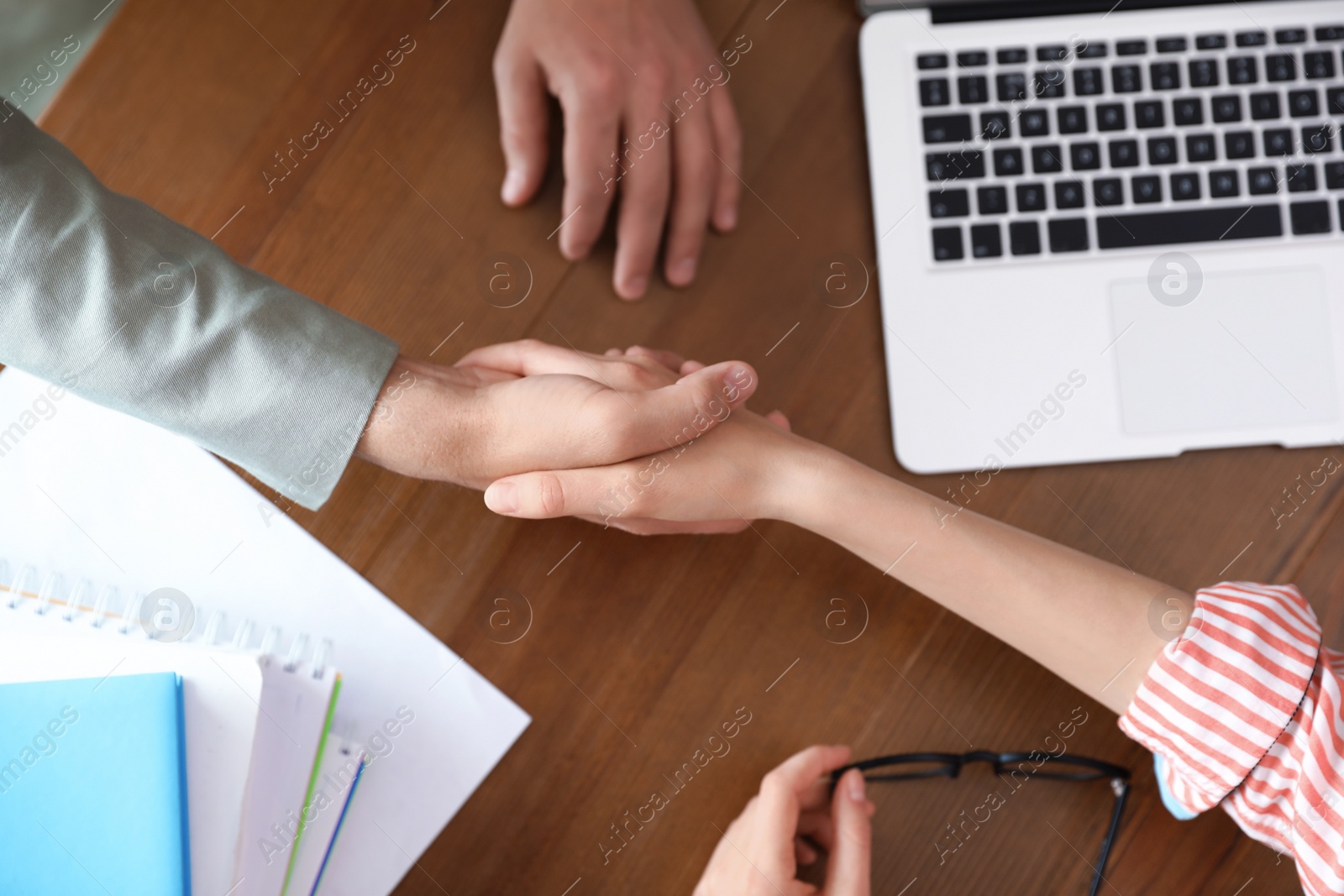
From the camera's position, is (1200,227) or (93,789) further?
(1200,227)

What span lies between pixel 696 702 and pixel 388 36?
25.2 inches

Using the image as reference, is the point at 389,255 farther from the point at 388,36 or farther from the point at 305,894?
the point at 305,894

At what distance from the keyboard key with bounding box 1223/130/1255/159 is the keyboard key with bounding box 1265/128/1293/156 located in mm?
14

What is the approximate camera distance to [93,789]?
2.06 ft

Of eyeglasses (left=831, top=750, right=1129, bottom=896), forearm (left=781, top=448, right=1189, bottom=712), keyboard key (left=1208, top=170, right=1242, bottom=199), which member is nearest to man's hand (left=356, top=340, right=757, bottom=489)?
forearm (left=781, top=448, right=1189, bottom=712)

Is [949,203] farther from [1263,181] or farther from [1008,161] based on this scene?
[1263,181]

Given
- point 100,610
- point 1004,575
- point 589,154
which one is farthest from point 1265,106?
point 100,610

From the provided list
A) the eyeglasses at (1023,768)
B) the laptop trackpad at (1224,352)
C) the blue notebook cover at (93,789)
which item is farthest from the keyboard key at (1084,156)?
the blue notebook cover at (93,789)

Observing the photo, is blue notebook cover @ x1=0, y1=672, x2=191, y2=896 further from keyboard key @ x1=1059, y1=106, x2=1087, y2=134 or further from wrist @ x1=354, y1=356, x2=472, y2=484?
keyboard key @ x1=1059, y1=106, x2=1087, y2=134

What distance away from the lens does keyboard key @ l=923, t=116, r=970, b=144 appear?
74 cm

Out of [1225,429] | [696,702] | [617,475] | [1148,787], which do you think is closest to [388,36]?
[617,475]

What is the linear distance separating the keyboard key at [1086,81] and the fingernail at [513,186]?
18.6 inches

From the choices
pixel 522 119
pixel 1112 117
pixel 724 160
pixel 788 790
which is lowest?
pixel 788 790

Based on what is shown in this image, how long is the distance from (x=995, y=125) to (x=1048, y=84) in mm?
59
